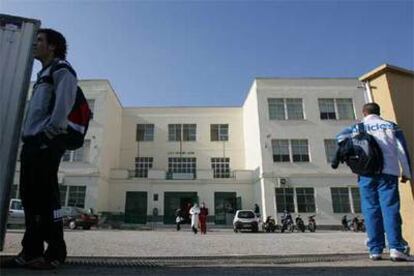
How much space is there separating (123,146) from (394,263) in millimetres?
37222

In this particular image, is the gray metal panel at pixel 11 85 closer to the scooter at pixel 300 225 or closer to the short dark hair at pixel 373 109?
the short dark hair at pixel 373 109

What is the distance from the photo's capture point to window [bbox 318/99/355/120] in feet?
113

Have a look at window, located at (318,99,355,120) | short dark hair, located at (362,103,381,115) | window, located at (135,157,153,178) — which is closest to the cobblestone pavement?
short dark hair, located at (362,103,381,115)

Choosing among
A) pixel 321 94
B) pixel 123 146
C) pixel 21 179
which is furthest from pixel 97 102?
pixel 21 179

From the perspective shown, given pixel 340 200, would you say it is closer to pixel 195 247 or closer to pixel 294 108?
pixel 294 108

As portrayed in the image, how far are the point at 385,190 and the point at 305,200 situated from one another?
94.0 feet

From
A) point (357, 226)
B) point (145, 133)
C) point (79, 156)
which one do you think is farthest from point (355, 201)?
point (79, 156)

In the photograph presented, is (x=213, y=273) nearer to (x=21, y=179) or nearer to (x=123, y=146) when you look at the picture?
(x=21, y=179)

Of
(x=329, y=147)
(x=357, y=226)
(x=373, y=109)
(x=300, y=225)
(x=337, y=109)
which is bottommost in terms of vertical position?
(x=357, y=226)

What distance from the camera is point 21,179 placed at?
10.2 feet

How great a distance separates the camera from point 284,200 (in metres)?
31.5

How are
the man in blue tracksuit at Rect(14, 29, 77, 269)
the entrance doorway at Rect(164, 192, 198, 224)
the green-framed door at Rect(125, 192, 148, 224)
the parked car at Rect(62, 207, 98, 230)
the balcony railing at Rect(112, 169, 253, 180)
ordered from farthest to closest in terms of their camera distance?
1. the balcony railing at Rect(112, 169, 253, 180)
2. the entrance doorway at Rect(164, 192, 198, 224)
3. the green-framed door at Rect(125, 192, 148, 224)
4. the parked car at Rect(62, 207, 98, 230)
5. the man in blue tracksuit at Rect(14, 29, 77, 269)

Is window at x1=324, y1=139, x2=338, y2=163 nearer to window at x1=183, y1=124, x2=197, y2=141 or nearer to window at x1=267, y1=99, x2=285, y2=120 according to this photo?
window at x1=267, y1=99, x2=285, y2=120

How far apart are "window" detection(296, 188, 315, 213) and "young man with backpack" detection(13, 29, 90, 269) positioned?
29.8 metres
